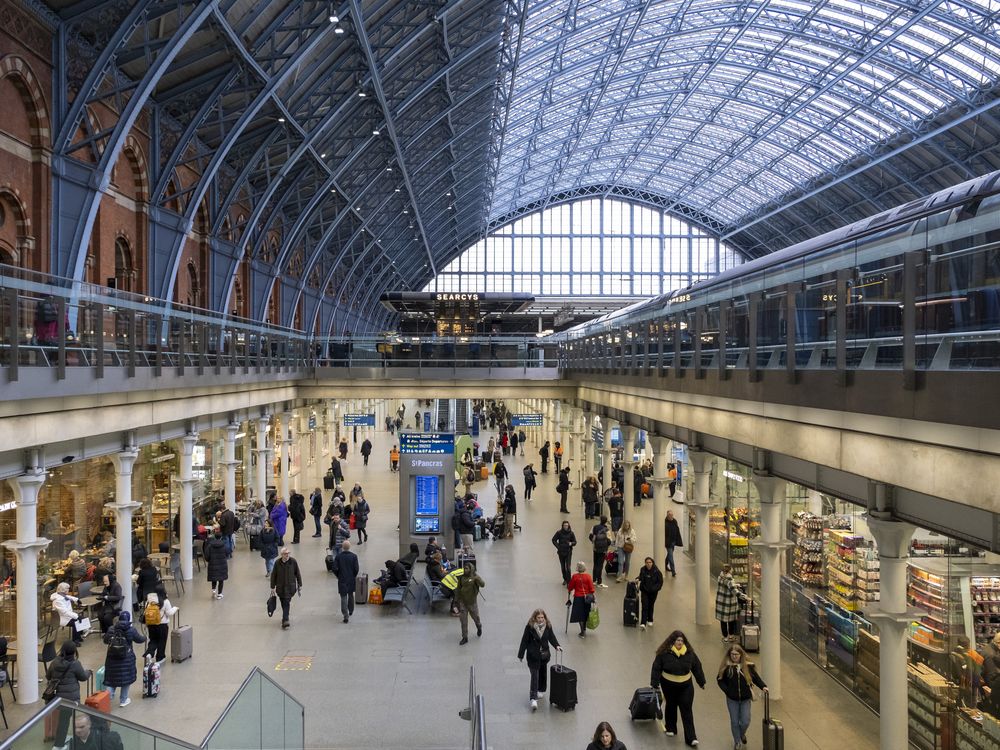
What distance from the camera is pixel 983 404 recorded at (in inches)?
222

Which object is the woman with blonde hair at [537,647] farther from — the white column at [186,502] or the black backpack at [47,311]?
the white column at [186,502]

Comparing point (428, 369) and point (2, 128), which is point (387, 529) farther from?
point (2, 128)

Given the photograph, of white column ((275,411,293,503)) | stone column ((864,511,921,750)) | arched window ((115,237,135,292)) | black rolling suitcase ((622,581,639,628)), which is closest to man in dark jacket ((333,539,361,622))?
black rolling suitcase ((622,581,639,628))

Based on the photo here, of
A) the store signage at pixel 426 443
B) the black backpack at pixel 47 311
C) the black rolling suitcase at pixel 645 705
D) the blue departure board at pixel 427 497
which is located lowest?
the black rolling suitcase at pixel 645 705

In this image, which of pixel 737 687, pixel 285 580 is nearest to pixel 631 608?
pixel 737 687

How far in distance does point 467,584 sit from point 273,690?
6.38 meters

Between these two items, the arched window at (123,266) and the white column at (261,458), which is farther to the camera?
the white column at (261,458)

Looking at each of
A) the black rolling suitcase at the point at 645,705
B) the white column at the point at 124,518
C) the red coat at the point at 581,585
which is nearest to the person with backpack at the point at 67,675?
the white column at the point at 124,518

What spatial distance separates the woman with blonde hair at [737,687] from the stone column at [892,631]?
142 cm

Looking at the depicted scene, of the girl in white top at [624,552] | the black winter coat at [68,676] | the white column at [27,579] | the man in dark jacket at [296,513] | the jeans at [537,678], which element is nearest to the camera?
the black winter coat at [68,676]

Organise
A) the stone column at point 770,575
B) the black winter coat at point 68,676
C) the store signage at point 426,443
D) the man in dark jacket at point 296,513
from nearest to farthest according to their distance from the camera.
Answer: the black winter coat at point 68,676
the stone column at point 770,575
the store signage at point 426,443
the man in dark jacket at point 296,513

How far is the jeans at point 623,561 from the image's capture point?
1888 cm

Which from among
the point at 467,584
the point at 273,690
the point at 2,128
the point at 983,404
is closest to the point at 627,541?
the point at 467,584

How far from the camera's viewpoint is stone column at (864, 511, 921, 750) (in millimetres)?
8500
